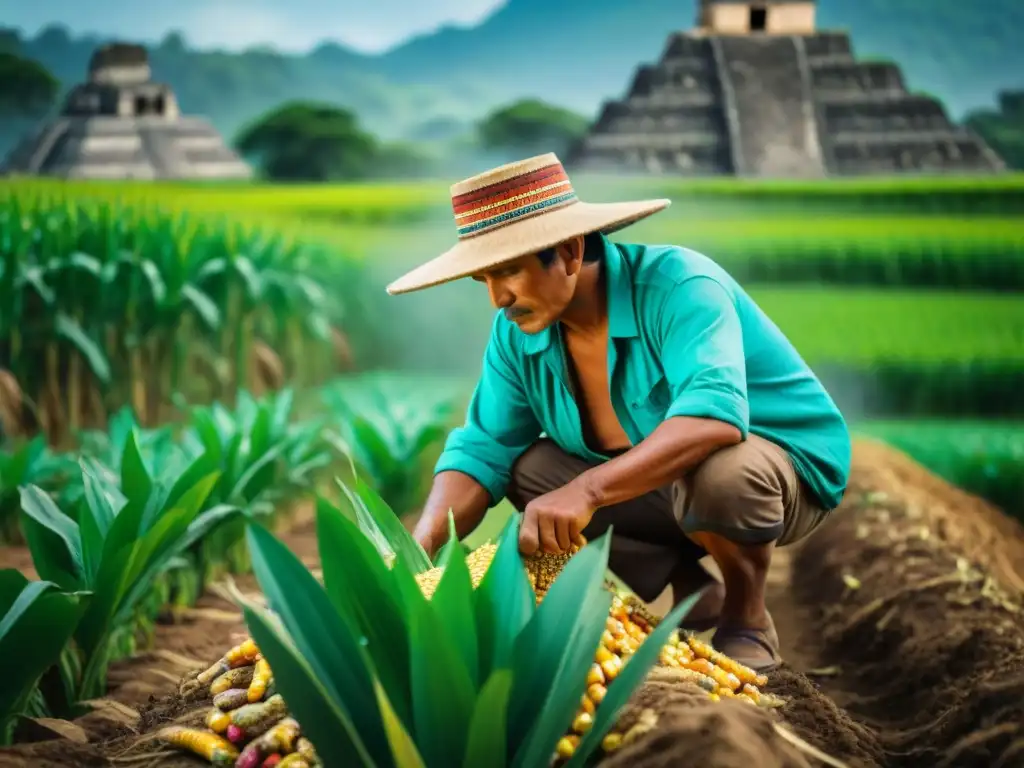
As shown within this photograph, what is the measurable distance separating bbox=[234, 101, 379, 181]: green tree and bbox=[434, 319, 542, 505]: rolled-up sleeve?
11.4 ft

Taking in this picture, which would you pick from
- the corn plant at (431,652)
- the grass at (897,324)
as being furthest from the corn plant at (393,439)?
the corn plant at (431,652)

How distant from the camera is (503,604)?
3.76 ft

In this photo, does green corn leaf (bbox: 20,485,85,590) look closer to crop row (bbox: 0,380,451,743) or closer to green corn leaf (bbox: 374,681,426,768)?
crop row (bbox: 0,380,451,743)

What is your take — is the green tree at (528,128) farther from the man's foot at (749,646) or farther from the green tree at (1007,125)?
the man's foot at (749,646)

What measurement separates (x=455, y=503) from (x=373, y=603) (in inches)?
23.5

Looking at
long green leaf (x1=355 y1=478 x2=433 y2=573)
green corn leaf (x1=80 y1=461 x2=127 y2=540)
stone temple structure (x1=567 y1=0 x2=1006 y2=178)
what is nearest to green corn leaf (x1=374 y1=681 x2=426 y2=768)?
long green leaf (x1=355 y1=478 x2=433 y2=573)

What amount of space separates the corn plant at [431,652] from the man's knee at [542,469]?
667 millimetres

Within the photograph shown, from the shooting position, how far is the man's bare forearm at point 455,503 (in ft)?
5.36

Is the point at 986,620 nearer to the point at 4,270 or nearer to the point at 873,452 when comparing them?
the point at 873,452

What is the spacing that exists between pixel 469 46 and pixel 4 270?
2630 millimetres

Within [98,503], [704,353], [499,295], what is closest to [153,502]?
[98,503]

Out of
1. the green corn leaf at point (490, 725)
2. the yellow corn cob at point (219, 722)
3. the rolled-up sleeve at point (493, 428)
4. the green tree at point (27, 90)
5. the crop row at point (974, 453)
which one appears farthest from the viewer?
the green tree at point (27, 90)

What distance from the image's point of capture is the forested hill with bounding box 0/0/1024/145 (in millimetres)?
4879

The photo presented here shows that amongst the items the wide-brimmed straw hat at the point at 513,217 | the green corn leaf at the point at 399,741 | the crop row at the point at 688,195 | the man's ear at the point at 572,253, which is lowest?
the green corn leaf at the point at 399,741
